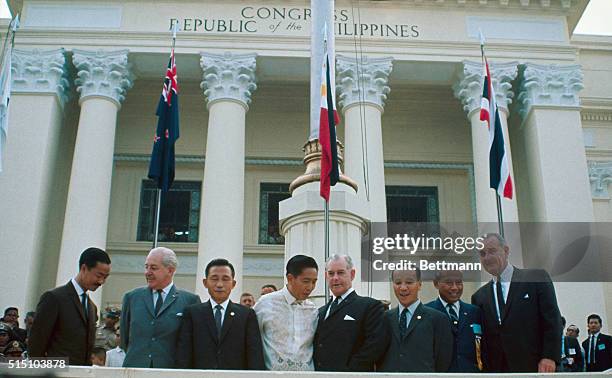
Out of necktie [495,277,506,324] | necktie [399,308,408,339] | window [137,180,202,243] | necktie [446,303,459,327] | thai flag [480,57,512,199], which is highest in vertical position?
window [137,180,202,243]

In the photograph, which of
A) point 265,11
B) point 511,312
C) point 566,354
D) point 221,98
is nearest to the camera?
point 511,312

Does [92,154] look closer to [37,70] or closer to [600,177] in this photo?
[37,70]

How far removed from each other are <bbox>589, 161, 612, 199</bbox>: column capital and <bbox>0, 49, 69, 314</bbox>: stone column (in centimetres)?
1666

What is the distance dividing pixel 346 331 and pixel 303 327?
36cm

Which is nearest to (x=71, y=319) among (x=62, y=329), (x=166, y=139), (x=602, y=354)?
(x=62, y=329)

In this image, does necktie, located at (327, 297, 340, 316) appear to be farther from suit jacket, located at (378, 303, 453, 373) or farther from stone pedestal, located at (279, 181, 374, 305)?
stone pedestal, located at (279, 181, 374, 305)

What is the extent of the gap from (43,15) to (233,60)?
564 centimetres

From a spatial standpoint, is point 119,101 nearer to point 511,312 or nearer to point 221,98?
point 221,98

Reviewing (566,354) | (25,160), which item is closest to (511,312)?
(566,354)

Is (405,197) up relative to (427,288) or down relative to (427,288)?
up

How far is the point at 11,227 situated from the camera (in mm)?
18062

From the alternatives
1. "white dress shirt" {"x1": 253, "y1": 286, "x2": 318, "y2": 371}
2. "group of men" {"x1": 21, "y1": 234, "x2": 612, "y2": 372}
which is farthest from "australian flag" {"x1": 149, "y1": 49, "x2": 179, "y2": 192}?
"white dress shirt" {"x1": 253, "y1": 286, "x2": 318, "y2": 371}

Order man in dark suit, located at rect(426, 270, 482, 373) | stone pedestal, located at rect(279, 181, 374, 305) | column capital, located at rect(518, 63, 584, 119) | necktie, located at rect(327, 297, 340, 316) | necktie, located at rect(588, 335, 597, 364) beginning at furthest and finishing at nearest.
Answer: column capital, located at rect(518, 63, 584, 119)
necktie, located at rect(588, 335, 597, 364)
stone pedestal, located at rect(279, 181, 374, 305)
man in dark suit, located at rect(426, 270, 482, 373)
necktie, located at rect(327, 297, 340, 316)

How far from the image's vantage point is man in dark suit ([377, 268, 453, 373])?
5.60m
